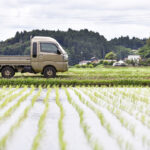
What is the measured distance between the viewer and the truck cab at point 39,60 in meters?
18.9

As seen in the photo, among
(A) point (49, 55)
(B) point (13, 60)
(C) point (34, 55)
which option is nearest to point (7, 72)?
(B) point (13, 60)

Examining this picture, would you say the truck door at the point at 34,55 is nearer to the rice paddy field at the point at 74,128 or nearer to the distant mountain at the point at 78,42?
the rice paddy field at the point at 74,128

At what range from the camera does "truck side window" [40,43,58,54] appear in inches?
750

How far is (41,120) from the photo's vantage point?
6.54 metres

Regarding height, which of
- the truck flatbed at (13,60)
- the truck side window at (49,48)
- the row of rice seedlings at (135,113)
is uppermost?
the truck side window at (49,48)

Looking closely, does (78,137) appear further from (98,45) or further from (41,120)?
(98,45)

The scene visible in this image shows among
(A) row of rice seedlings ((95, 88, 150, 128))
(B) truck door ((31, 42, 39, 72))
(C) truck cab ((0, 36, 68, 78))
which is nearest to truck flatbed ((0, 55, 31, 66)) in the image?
(C) truck cab ((0, 36, 68, 78))

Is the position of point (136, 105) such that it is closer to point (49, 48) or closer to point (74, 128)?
point (74, 128)

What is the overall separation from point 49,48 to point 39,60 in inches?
36.3

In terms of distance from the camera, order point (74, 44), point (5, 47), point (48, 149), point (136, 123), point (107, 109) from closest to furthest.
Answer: point (48, 149)
point (136, 123)
point (107, 109)
point (5, 47)
point (74, 44)

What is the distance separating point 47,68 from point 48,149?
14680mm

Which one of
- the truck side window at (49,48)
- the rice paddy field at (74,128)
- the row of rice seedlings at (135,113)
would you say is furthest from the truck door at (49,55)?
the rice paddy field at (74,128)

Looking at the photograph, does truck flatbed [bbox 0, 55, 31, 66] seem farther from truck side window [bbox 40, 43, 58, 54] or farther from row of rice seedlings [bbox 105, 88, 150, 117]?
row of rice seedlings [bbox 105, 88, 150, 117]

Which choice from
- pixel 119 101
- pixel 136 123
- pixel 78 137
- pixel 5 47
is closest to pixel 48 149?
pixel 78 137
